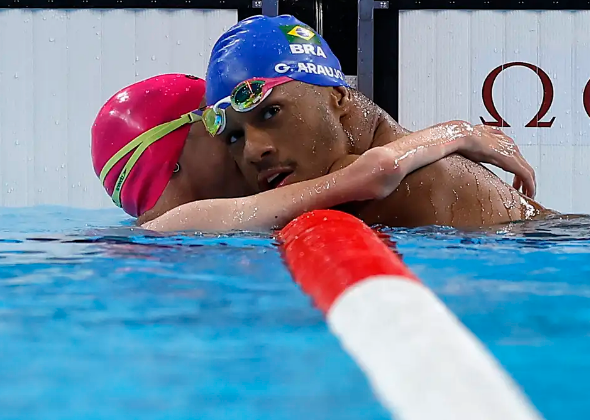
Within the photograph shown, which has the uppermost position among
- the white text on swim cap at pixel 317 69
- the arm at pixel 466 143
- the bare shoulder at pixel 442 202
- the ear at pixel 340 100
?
the white text on swim cap at pixel 317 69

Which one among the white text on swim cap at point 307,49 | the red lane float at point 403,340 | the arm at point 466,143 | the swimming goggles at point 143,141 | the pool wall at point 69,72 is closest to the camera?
the red lane float at point 403,340

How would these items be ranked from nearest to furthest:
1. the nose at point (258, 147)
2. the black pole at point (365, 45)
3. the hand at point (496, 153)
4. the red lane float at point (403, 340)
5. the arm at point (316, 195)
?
the red lane float at point (403, 340) → the arm at point (316, 195) → the nose at point (258, 147) → the hand at point (496, 153) → the black pole at point (365, 45)

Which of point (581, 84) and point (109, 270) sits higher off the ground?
point (581, 84)

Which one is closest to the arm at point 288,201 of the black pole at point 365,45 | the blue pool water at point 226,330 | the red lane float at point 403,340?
the blue pool water at point 226,330

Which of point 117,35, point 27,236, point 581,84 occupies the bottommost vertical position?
point 27,236

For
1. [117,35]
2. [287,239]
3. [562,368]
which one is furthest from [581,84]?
[562,368]

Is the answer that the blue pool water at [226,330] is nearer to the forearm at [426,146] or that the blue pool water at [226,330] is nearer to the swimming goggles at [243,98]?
the forearm at [426,146]

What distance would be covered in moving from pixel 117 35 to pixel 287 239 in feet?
11.5

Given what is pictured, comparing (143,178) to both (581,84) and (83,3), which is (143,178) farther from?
(581,84)

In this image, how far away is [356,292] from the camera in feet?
3.73

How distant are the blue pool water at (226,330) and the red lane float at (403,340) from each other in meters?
0.03

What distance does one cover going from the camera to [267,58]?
9.14 ft

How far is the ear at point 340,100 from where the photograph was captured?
2758 millimetres

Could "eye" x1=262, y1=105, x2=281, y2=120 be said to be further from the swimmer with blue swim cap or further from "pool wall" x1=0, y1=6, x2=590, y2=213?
"pool wall" x1=0, y1=6, x2=590, y2=213
